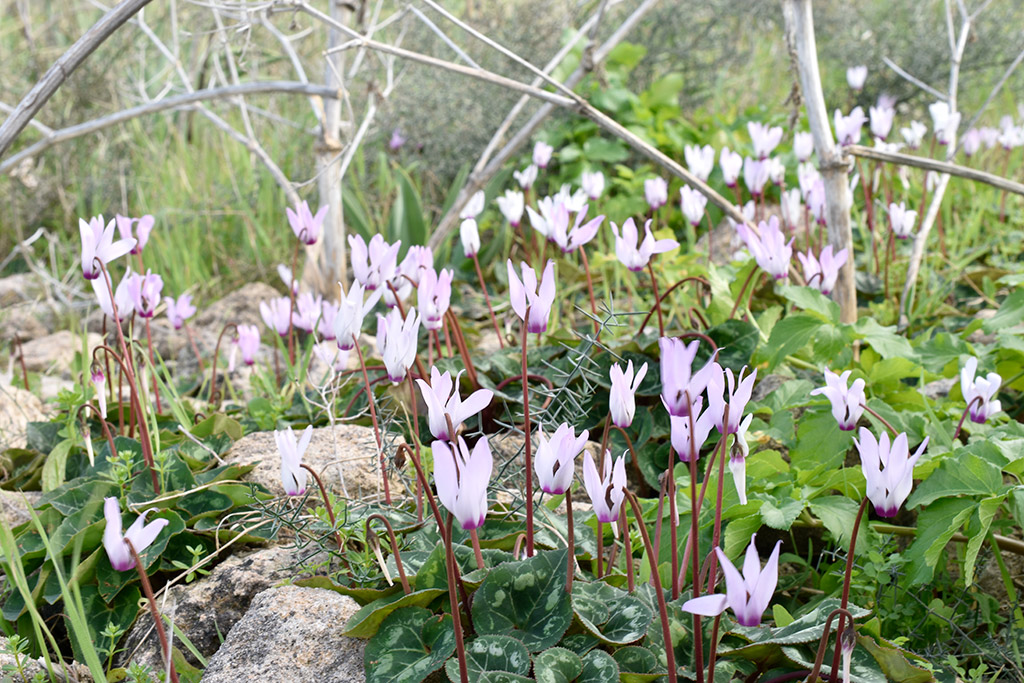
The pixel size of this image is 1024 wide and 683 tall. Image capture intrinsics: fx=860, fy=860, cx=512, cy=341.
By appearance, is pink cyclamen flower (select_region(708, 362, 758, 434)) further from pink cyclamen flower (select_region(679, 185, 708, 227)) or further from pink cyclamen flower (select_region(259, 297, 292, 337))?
pink cyclamen flower (select_region(679, 185, 708, 227))

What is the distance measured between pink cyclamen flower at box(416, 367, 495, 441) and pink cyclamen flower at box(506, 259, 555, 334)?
0.59 feet

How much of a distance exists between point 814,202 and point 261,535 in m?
2.13

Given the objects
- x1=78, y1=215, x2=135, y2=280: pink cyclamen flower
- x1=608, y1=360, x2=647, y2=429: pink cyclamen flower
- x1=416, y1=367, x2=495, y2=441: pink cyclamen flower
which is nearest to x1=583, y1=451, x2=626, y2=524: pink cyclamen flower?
x1=608, y1=360, x2=647, y2=429: pink cyclamen flower

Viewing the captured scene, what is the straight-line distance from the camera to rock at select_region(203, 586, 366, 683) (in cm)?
135

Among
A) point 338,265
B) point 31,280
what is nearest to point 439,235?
point 338,265

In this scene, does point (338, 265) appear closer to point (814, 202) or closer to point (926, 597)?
point (814, 202)

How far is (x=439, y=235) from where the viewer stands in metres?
3.27

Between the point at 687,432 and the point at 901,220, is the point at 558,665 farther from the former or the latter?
the point at 901,220

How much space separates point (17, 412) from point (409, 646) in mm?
2074

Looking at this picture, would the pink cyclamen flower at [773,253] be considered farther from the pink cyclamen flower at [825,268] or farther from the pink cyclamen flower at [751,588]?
the pink cyclamen flower at [751,588]

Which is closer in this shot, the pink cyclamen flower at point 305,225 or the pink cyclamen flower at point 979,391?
the pink cyclamen flower at point 979,391

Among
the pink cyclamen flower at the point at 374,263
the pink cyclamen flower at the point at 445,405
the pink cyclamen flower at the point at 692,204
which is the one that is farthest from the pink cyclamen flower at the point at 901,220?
the pink cyclamen flower at the point at 445,405

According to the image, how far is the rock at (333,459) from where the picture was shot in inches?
77.7

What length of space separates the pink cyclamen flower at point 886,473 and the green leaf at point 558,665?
0.46m
